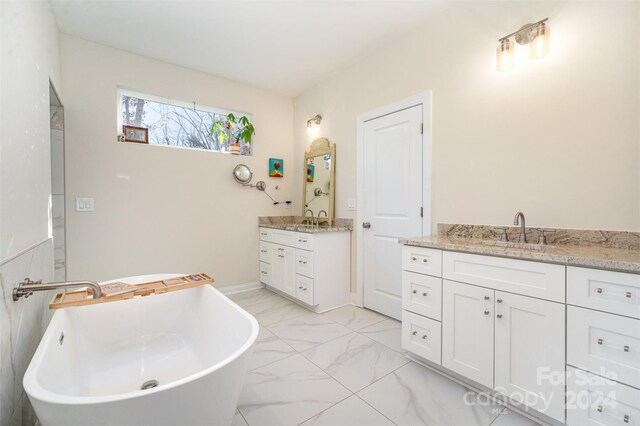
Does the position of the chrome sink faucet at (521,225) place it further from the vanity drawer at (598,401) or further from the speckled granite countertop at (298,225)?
the speckled granite countertop at (298,225)

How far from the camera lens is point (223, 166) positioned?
338 cm

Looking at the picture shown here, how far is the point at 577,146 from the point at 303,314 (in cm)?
248

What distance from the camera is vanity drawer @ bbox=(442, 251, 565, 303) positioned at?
1284mm

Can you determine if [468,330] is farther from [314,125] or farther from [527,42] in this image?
[314,125]

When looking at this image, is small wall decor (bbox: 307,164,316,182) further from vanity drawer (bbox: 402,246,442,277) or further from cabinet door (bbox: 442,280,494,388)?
cabinet door (bbox: 442,280,494,388)

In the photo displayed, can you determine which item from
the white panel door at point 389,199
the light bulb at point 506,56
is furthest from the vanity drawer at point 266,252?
the light bulb at point 506,56

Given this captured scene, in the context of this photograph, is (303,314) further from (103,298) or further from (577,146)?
(577,146)

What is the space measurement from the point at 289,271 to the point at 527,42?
2740mm

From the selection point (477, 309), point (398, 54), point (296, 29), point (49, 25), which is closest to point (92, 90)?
point (49, 25)

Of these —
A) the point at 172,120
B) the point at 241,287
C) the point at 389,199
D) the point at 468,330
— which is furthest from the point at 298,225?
the point at 468,330

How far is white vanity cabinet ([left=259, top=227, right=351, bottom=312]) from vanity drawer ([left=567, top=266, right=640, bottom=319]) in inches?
76.8

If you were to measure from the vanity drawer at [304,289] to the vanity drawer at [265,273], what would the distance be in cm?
62

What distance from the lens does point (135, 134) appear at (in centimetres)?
289

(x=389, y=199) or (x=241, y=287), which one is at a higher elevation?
(x=389, y=199)
